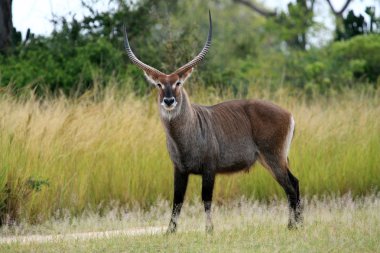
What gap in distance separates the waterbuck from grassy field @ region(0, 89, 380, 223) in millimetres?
2069

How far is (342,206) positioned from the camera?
1120 centimetres

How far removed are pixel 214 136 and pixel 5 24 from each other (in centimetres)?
1058

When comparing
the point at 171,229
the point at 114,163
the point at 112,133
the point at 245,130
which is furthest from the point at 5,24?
the point at 171,229

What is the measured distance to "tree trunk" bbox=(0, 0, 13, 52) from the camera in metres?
18.6

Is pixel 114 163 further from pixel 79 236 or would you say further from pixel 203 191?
pixel 203 191

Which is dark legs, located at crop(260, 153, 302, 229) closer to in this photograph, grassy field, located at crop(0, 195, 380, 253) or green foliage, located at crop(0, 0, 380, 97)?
grassy field, located at crop(0, 195, 380, 253)

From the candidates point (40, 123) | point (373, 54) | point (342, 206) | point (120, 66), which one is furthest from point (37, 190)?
point (373, 54)

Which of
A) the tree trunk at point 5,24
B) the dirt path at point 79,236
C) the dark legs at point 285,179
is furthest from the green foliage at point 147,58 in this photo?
the dark legs at point 285,179

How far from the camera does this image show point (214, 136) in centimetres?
920

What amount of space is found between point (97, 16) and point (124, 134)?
22.6 ft

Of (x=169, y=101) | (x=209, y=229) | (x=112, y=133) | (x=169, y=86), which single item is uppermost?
(x=169, y=86)

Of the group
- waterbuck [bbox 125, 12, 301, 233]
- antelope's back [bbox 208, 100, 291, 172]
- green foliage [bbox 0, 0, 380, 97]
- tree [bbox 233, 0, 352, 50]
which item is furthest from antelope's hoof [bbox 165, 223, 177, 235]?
tree [bbox 233, 0, 352, 50]

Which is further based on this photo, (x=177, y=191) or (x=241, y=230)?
(x=177, y=191)

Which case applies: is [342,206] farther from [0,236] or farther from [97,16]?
[97,16]
